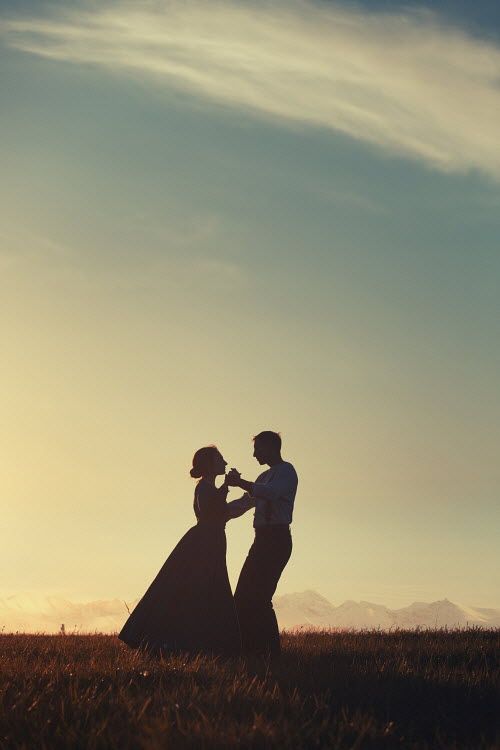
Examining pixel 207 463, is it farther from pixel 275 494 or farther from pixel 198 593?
pixel 198 593

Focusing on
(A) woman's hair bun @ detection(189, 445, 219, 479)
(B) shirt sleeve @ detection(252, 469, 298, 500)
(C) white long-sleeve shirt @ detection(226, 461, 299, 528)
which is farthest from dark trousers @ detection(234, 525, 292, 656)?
(A) woman's hair bun @ detection(189, 445, 219, 479)

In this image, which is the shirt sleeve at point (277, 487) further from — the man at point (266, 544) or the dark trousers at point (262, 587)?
the dark trousers at point (262, 587)

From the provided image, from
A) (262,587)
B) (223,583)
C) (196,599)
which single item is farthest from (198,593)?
(262,587)

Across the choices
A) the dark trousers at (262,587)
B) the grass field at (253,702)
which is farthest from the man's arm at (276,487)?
the grass field at (253,702)

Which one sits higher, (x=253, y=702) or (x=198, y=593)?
(x=198, y=593)

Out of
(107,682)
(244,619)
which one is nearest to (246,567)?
(244,619)

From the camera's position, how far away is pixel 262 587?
11.5m

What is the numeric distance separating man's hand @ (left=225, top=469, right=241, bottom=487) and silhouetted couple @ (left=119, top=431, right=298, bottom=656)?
0.01 meters

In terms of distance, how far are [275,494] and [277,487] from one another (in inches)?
3.7

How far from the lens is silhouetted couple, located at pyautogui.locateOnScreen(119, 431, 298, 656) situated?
451 inches

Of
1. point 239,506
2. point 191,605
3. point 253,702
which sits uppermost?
point 239,506

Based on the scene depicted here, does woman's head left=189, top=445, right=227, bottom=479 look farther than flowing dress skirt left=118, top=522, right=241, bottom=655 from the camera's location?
Yes

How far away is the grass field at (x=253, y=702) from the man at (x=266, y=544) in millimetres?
605

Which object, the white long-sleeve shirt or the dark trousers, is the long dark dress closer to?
the dark trousers
